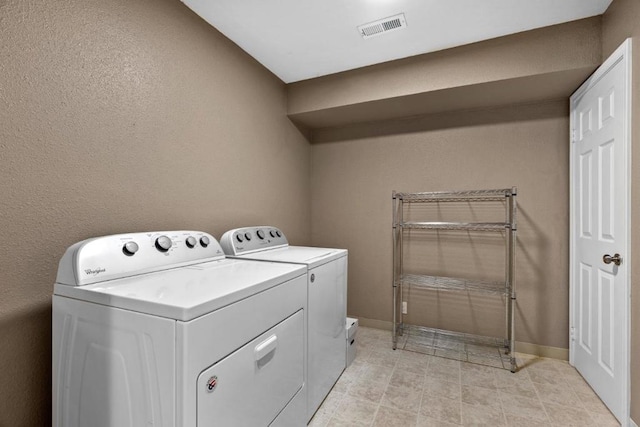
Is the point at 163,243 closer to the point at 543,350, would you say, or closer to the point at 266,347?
the point at 266,347

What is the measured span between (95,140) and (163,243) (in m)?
0.54

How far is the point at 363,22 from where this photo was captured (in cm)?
185

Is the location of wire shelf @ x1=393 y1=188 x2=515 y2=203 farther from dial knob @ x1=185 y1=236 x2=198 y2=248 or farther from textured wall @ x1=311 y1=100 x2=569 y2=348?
dial knob @ x1=185 y1=236 x2=198 y2=248

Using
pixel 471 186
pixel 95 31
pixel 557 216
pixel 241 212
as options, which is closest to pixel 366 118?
pixel 471 186

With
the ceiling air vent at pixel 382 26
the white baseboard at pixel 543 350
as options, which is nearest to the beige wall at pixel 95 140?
the ceiling air vent at pixel 382 26

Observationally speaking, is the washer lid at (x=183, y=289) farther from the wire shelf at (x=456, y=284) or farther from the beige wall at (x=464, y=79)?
the beige wall at (x=464, y=79)

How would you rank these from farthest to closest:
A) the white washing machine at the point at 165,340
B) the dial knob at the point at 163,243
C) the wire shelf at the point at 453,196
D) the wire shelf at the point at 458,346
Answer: the wire shelf at the point at 453,196 < the wire shelf at the point at 458,346 < the dial knob at the point at 163,243 < the white washing machine at the point at 165,340

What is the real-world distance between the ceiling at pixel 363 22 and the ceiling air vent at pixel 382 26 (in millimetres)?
30

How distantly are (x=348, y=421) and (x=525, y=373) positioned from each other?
4.62ft

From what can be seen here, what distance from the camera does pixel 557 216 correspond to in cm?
231

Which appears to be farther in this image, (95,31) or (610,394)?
(610,394)

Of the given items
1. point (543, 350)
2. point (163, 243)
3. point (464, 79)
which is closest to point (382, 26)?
point (464, 79)

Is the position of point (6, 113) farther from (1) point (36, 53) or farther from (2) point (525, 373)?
(2) point (525, 373)

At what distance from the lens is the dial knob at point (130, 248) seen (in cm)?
120
